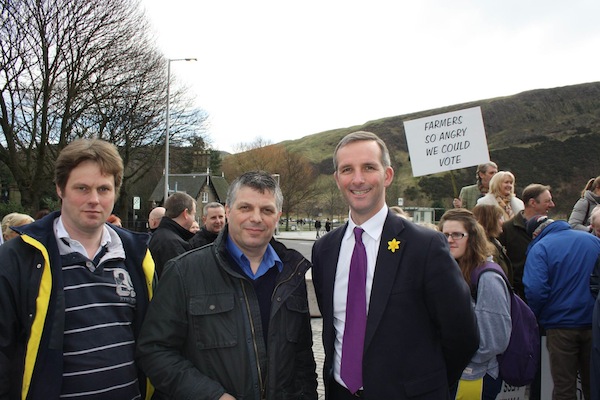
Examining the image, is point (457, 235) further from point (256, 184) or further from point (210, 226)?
point (210, 226)

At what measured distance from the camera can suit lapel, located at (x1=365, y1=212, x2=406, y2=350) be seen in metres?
2.42

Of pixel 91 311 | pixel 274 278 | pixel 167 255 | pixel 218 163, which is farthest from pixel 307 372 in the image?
pixel 218 163

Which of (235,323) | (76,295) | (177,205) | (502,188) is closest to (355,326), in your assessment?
(235,323)

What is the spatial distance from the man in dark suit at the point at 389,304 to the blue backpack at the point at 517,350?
97 centimetres

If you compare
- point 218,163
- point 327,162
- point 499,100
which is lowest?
point 218,163

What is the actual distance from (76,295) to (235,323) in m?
0.83

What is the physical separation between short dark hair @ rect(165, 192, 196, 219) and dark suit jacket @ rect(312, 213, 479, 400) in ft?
12.2

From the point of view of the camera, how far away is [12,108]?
736 inches

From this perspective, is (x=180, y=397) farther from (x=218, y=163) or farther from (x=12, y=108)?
(x=218, y=163)

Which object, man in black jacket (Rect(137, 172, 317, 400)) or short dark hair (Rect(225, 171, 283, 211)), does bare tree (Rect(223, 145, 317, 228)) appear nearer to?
short dark hair (Rect(225, 171, 283, 211))

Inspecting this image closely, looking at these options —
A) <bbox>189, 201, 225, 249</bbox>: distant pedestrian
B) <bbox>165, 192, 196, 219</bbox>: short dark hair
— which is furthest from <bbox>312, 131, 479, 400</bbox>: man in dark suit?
<bbox>165, 192, 196, 219</bbox>: short dark hair

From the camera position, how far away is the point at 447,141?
6.58 metres

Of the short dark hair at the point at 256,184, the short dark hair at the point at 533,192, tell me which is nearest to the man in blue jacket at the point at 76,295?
the short dark hair at the point at 256,184

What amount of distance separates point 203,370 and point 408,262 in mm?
1188
